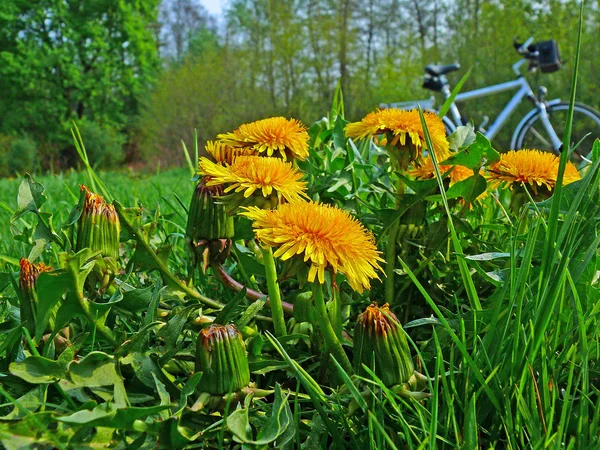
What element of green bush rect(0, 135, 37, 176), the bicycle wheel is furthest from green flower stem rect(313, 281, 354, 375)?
green bush rect(0, 135, 37, 176)

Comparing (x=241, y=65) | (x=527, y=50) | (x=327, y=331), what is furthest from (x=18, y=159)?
(x=327, y=331)

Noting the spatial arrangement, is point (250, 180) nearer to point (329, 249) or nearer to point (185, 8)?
point (329, 249)

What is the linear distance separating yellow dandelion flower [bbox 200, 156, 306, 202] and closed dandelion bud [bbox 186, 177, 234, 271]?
0.05 m

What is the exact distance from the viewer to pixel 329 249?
1.48 ft

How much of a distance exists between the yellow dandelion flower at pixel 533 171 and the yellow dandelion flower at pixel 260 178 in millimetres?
265

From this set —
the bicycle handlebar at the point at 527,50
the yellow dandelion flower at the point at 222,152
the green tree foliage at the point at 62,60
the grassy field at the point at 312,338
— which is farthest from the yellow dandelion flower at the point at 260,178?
the green tree foliage at the point at 62,60

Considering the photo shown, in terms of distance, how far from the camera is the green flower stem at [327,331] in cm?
51

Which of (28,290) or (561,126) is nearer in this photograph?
(28,290)

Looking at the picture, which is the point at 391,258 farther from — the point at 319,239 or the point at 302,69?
the point at 302,69

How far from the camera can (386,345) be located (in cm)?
45

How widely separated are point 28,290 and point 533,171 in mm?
551

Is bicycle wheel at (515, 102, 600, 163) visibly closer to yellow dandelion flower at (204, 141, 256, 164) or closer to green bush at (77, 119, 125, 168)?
yellow dandelion flower at (204, 141, 256, 164)

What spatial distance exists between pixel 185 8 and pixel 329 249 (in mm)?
25973

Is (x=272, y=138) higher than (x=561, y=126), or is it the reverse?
(x=561, y=126)
